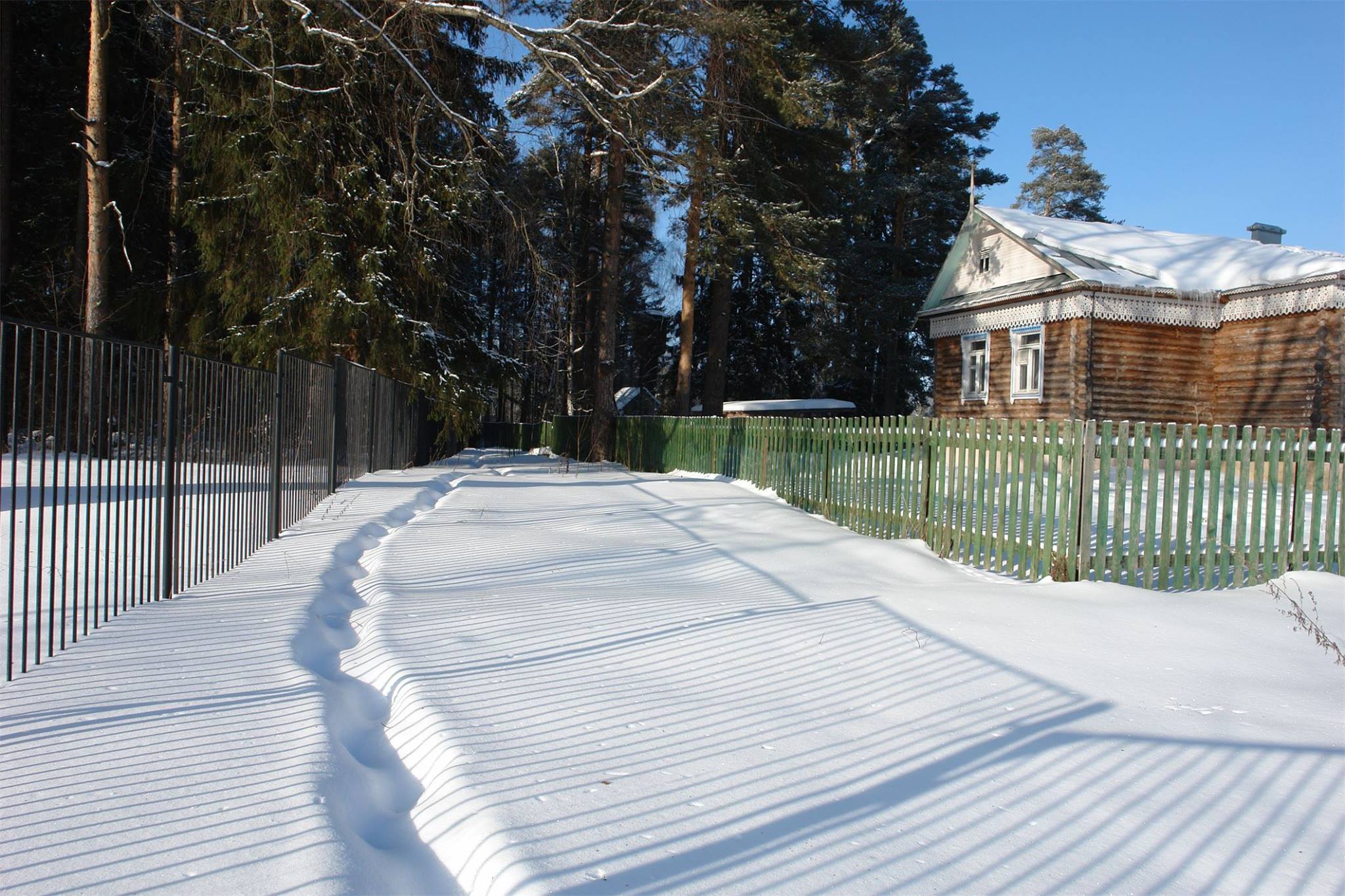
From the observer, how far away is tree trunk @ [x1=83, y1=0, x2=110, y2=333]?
1455 centimetres

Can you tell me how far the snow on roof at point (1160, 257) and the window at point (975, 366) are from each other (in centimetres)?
287

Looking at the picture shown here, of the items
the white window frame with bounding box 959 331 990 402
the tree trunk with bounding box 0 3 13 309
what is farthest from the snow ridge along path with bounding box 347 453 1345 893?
the tree trunk with bounding box 0 3 13 309

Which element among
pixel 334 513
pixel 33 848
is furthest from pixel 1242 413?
pixel 33 848

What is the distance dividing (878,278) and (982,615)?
97.0ft

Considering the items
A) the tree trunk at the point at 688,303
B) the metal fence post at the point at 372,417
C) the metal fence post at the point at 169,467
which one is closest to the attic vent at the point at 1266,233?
the tree trunk at the point at 688,303

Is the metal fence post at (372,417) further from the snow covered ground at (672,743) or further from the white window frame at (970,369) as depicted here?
the white window frame at (970,369)

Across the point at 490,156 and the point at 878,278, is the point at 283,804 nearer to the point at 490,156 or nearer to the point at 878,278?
the point at 490,156

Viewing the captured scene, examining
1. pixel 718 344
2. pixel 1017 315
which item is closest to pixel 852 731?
pixel 1017 315

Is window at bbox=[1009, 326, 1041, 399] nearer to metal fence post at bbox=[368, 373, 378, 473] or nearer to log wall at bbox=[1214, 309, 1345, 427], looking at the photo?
log wall at bbox=[1214, 309, 1345, 427]

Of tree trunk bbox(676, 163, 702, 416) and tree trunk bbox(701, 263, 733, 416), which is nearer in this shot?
tree trunk bbox(676, 163, 702, 416)

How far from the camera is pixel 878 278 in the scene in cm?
3388

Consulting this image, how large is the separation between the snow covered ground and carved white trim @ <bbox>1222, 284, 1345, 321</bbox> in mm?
12651

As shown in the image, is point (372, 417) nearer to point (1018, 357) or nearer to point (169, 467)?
point (169, 467)

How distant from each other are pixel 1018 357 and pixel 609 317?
11428 millimetres
